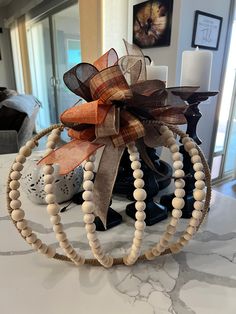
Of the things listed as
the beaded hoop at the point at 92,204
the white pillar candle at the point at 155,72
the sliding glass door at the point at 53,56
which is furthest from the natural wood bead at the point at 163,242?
the sliding glass door at the point at 53,56

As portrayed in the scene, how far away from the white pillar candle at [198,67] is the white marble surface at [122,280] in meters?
0.34

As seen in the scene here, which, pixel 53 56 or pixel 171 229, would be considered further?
pixel 53 56

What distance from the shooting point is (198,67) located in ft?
1.80

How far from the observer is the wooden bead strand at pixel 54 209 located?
15.0 inches

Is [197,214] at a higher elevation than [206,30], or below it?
below

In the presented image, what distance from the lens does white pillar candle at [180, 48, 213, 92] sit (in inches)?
21.5

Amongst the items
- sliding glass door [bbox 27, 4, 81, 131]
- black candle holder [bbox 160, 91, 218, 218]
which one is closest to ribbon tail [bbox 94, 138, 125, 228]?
black candle holder [bbox 160, 91, 218, 218]

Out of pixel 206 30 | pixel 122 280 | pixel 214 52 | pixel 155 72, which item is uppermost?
pixel 206 30

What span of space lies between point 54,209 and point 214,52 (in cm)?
187

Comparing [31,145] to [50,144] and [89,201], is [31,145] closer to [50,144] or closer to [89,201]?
[50,144]

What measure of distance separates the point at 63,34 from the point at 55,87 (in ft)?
2.54

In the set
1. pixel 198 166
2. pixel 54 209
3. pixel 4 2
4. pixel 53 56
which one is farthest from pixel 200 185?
pixel 4 2

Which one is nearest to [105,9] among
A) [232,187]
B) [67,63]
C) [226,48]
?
[226,48]

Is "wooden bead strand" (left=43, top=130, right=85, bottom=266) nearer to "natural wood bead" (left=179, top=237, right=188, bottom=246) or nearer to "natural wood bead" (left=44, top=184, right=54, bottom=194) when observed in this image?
"natural wood bead" (left=44, top=184, right=54, bottom=194)
